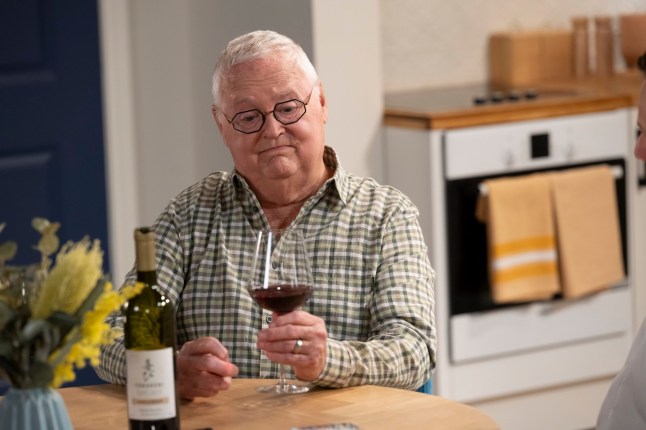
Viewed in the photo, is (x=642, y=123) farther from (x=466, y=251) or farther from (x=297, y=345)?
(x=466, y=251)

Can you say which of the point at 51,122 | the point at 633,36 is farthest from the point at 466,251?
the point at 51,122

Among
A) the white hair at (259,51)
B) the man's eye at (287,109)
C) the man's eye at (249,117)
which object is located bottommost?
the man's eye at (249,117)

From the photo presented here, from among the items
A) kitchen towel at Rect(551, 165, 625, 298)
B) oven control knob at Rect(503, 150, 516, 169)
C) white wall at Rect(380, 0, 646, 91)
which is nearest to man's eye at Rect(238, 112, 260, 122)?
oven control knob at Rect(503, 150, 516, 169)

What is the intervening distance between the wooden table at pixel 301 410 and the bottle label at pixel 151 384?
0.19 m

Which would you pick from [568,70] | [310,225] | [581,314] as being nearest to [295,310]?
[310,225]

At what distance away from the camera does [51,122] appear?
14.1ft

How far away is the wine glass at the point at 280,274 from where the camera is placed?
6.46ft

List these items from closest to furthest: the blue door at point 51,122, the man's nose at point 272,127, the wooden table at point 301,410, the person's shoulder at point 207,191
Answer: the wooden table at point 301,410 → the man's nose at point 272,127 → the person's shoulder at point 207,191 → the blue door at point 51,122

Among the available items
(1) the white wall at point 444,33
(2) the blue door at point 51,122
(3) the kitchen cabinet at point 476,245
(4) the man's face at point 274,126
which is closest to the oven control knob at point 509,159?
(3) the kitchen cabinet at point 476,245

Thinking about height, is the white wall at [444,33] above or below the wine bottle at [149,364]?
above

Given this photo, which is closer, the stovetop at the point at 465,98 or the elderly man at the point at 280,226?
the elderly man at the point at 280,226

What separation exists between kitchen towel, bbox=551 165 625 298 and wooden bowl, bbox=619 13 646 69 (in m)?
0.73

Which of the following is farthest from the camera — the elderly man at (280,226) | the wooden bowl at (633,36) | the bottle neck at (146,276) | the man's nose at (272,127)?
the wooden bowl at (633,36)

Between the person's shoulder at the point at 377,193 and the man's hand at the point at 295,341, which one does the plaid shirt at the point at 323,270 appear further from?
the man's hand at the point at 295,341
